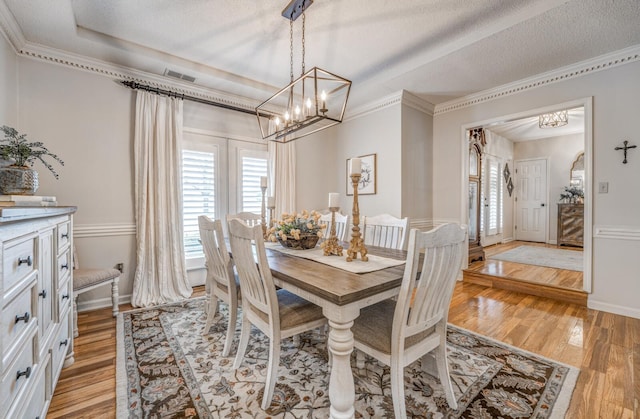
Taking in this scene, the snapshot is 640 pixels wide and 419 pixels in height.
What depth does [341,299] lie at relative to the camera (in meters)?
1.19

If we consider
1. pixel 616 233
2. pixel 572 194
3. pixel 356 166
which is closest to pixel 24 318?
pixel 356 166

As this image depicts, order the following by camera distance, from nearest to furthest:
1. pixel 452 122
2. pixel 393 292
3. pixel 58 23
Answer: pixel 393 292 < pixel 58 23 < pixel 452 122

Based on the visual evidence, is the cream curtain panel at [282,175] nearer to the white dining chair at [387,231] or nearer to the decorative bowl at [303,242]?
the white dining chair at [387,231]

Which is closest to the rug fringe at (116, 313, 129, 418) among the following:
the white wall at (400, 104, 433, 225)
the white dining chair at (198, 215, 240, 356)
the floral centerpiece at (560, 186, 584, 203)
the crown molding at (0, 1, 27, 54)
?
the white dining chair at (198, 215, 240, 356)

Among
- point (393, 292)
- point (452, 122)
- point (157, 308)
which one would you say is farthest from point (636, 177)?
point (157, 308)

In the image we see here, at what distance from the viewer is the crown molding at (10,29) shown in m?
2.12

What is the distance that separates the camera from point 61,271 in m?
1.68

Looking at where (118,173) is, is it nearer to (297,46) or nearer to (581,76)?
(297,46)

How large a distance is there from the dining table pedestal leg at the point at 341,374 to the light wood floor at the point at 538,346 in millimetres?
1189

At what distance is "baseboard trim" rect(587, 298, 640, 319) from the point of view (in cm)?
268

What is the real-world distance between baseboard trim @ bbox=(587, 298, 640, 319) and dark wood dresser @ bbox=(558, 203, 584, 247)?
3.98 m

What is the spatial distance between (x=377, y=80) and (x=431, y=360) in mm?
3129

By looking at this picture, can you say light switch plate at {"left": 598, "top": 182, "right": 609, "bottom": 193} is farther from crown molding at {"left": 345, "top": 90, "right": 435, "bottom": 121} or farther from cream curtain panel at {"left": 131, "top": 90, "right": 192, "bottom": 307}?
cream curtain panel at {"left": 131, "top": 90, "right": 192, "bottom": 307}

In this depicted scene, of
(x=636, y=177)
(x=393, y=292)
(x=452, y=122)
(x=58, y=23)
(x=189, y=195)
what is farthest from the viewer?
(x=452, y=122)
